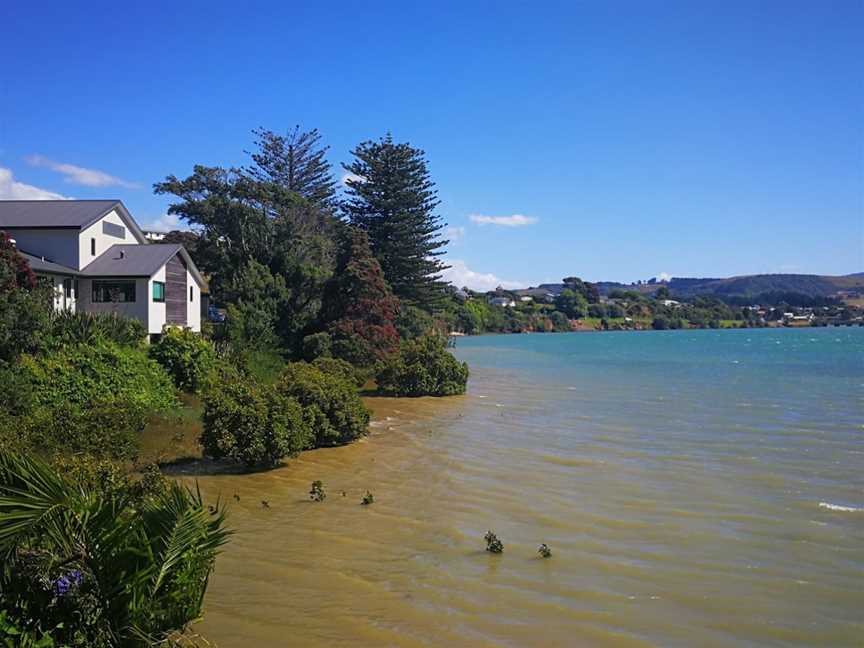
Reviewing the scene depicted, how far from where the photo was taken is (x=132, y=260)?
1033 inches

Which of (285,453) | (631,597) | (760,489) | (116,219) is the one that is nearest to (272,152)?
(116,219)

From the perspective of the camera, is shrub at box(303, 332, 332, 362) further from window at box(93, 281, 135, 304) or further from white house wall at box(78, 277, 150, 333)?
window at box(93, 281, 135, 304)

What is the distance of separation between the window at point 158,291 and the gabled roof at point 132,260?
1.67ft

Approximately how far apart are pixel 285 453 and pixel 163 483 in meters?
5.40

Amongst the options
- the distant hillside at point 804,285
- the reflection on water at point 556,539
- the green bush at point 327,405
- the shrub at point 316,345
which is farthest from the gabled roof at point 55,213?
the distant hillside at point 804,285

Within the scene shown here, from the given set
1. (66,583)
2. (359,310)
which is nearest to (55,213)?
(359,310)

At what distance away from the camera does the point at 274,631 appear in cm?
666

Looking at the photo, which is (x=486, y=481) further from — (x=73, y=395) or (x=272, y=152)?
(x=272, y=152)

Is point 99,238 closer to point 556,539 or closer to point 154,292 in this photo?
point 154,292

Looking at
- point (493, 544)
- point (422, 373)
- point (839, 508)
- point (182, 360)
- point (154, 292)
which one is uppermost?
point (154, 292)

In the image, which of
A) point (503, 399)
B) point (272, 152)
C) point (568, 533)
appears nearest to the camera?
point (568, 533)

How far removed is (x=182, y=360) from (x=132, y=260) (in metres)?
6.75

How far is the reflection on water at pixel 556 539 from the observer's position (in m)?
7.03

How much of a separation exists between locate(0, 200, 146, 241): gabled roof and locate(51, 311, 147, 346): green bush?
20.6ft
